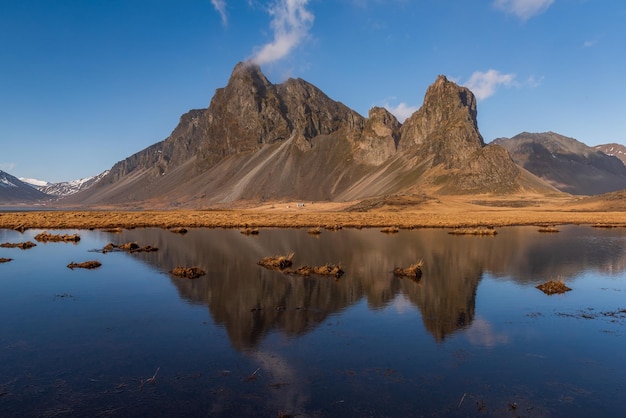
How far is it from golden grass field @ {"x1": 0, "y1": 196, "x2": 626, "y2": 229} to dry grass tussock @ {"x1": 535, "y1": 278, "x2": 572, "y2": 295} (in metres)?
46.0

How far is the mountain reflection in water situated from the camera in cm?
2208

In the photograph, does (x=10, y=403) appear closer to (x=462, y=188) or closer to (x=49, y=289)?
(x=49, y=289)

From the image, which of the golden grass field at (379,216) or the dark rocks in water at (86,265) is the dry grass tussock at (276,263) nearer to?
the dark rocks in water at (86,265)

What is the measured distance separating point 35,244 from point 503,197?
162451 mm

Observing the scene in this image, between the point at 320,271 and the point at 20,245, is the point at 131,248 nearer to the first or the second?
the point at 20,245

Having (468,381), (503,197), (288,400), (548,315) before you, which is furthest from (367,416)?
(503,197)

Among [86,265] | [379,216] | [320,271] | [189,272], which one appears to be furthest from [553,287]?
[379,216]

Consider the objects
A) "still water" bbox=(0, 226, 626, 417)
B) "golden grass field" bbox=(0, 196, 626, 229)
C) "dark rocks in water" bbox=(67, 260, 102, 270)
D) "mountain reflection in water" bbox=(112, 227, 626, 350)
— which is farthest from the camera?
"golden grass field" bbox=(0, 196, 626, 229)

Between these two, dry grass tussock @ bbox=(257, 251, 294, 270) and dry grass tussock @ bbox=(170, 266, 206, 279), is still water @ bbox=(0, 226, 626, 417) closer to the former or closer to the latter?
dry grass tussock @ bbox=(170, 266, 206, 279)

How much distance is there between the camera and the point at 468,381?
14406 mm

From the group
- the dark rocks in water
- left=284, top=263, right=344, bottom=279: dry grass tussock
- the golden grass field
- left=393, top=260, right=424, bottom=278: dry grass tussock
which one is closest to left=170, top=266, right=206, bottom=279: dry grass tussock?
left=284, top=263, right=344, bottom=279: dry grass tussock

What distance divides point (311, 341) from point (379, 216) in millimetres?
86411

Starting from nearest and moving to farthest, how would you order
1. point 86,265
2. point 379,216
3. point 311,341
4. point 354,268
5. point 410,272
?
point 311,341
point 410,272
point 354,268
point 86,265
point 379,216

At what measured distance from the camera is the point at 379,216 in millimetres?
103000
